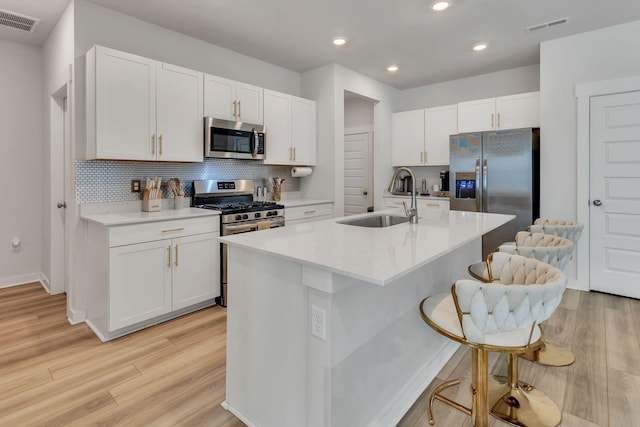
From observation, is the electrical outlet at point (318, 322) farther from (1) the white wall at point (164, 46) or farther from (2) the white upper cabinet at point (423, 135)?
(2) the white upper cabinet at point (423, 135)

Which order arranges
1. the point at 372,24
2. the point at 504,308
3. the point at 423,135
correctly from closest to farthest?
1. the point at 504,308
2. the point at 372,24
3. the point at 423,135

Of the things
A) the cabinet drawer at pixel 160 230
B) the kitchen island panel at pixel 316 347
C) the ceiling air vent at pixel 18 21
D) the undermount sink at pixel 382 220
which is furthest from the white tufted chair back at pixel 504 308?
the ceiling air vent at pixel 18 21

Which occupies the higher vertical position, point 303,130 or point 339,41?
point 339,41

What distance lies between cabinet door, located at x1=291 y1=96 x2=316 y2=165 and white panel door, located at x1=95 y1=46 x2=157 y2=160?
1.81 m

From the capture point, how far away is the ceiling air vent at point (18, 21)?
3.15 m

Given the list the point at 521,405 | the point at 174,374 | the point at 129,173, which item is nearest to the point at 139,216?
the point at 129,173

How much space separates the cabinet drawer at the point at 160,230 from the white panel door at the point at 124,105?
2.09 ft

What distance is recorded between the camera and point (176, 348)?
2541mm

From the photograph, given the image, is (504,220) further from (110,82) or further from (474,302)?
(110,82)

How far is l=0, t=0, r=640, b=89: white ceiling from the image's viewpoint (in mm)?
3033

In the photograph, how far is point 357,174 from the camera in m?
6.24

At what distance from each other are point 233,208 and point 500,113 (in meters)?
3.55

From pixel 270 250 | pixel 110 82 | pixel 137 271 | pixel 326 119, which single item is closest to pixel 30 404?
pixel 137 271

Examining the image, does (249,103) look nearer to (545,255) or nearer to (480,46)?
(480,46)
